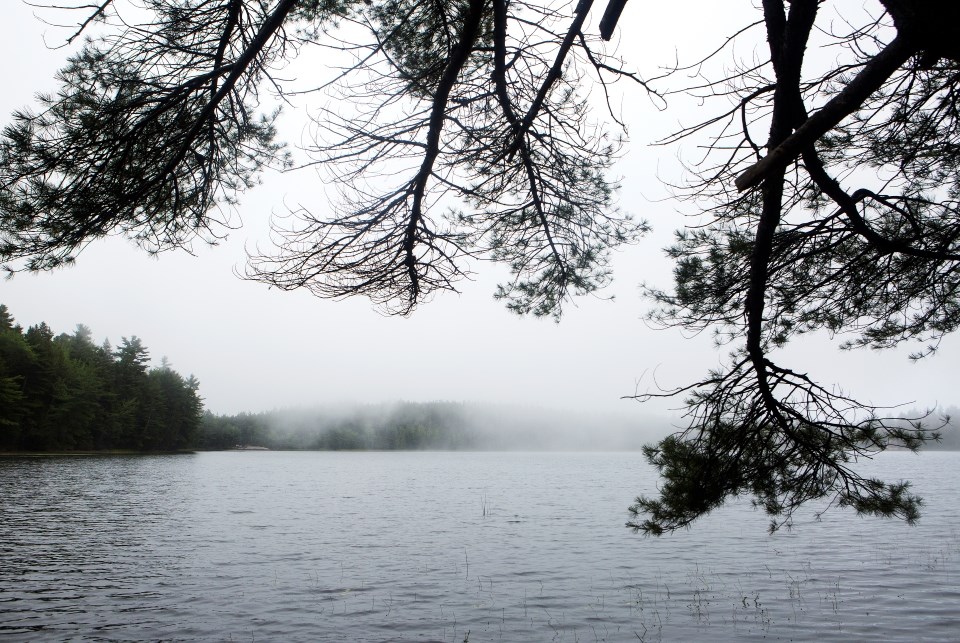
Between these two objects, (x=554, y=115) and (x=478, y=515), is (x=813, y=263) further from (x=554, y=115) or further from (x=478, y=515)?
(x=478, y=515)

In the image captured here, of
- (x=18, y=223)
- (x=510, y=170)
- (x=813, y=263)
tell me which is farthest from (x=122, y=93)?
(x=813, y=263)

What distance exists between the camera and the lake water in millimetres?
9961

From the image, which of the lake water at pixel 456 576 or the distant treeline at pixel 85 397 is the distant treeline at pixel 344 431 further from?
the lake water at pixel 456 576

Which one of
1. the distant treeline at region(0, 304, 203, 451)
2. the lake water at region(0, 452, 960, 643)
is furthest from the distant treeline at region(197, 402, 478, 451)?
the lake water at region(0, 452, 960, 643)

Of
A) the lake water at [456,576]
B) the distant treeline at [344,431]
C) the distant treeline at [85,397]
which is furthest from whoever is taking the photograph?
the distant treeline at [344,431]

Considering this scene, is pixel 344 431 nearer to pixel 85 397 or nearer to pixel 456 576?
pixel 85 397

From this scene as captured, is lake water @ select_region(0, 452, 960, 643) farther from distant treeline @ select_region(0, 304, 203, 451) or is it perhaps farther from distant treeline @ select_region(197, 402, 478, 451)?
distant treeline @ select_region(197, 402, 478, 451)

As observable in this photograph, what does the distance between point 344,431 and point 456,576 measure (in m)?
160

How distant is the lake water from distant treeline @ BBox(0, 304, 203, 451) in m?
37.9

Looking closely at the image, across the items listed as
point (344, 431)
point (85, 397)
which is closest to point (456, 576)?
point (85, 397)

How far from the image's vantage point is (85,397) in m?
62.9

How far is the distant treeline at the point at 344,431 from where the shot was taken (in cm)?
14212

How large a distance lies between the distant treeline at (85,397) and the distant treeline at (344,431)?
44655mm

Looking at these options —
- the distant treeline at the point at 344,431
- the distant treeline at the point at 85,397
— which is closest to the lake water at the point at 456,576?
the distant treeline at the point at 85,397
